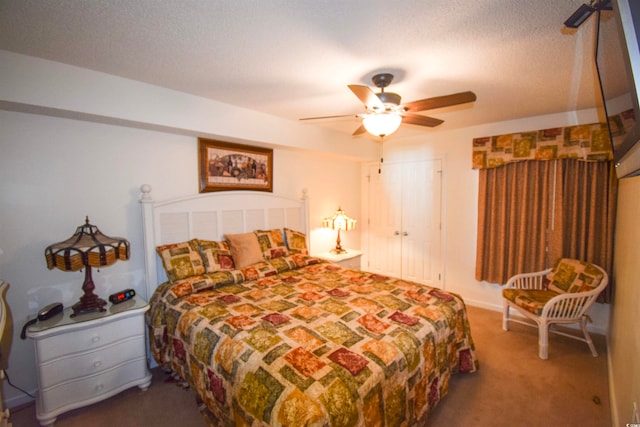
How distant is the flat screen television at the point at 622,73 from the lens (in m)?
0.76

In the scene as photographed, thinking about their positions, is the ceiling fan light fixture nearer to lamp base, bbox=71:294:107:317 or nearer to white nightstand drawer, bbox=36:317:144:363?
white nightstand drawer, bbox=36:317:144:363

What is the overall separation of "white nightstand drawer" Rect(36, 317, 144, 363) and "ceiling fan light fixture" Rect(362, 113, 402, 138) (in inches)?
91.8

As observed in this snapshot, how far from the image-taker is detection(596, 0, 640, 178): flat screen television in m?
0.76

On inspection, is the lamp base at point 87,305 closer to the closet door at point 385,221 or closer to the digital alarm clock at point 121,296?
the digital alarm clock at point 121,296

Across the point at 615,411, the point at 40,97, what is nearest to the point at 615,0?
the point at 615,411

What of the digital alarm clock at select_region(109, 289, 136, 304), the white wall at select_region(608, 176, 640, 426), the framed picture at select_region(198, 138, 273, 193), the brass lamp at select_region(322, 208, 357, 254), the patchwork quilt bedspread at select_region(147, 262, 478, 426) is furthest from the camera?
the brass lamp at select_region(322, 208, 357, 254)

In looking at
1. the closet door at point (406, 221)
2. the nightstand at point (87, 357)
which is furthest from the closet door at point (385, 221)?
the nightstand at point (87, 357)

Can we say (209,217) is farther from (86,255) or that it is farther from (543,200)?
(543,200)

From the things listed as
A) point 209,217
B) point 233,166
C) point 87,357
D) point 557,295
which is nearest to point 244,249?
point 209,217

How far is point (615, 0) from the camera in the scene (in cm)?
77

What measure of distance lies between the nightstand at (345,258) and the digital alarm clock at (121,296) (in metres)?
2.17

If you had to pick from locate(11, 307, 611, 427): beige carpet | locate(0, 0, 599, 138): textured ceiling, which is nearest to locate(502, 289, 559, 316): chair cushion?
locate(11, 307, 611, 427): beige carpet

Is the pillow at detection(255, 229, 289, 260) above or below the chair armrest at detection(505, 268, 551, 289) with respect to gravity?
above

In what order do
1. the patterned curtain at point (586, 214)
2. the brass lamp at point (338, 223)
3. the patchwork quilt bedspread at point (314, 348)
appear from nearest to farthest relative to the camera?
the patchwork quilt bedspread at point (314, 348)
the patterned curtain at point (586, 214)
the brass lamp at point (338, 223)
